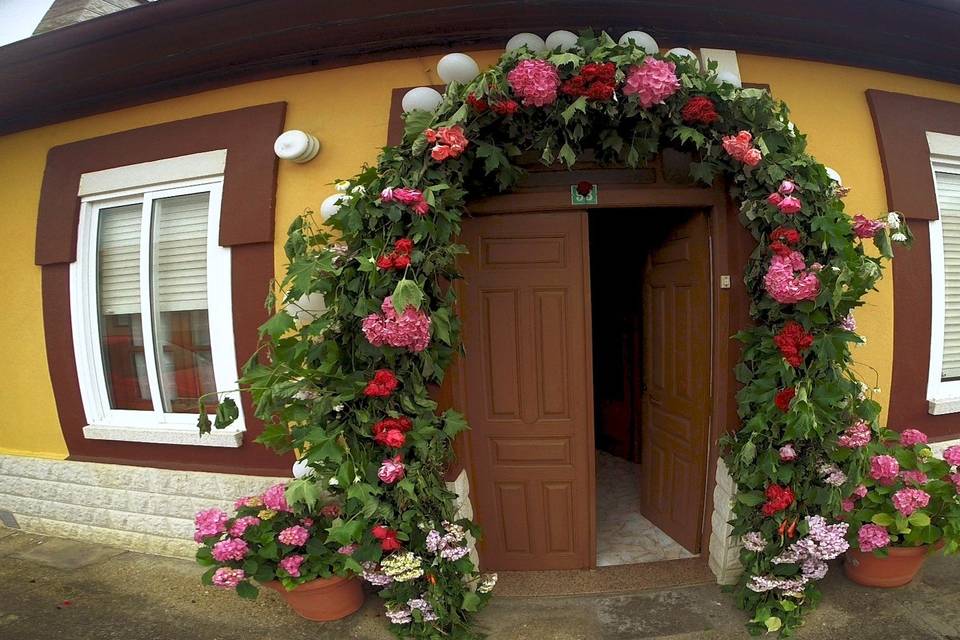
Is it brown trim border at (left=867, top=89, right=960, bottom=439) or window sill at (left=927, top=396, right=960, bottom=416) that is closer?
brown trim border at (left=867, top=89, right=960, bottom=439)

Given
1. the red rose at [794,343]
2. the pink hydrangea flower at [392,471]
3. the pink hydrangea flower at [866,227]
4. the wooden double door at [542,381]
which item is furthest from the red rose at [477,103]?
the pink hydrangea flower at [866,227]

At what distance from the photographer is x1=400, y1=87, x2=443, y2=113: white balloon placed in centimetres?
267

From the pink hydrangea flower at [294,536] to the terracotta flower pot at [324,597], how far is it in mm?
241

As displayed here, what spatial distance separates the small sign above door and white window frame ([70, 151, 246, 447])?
2.24 m

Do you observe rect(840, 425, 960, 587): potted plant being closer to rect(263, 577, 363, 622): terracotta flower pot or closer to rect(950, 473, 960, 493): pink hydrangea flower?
rect(950, 473, 960, 493): pink hydrangea flower

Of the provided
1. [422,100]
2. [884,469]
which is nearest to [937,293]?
[884,469]

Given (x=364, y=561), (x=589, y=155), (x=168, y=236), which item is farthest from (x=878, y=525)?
(x=168, y=236)

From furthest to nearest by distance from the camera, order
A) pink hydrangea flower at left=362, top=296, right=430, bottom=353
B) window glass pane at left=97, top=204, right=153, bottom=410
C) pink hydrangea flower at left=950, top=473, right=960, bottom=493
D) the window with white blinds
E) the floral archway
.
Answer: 1. window glass pane at left=97, top=204, right=153, bottom=410
2. the window with white blinds
3. pink hydrangea flower at left=950, top=473, right=960, bottom=493
4. the floral archway
5. pink hydrangea flower at left=362, top=296, right=430, bottom=353

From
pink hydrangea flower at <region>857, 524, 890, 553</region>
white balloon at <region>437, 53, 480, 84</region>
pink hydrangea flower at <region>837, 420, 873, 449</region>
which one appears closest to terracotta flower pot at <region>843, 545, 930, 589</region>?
pink hydrangea flower at <region>857, 524, 890, 553</region>

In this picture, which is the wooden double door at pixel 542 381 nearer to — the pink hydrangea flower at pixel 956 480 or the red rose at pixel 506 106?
the red rose at pixel 506 106

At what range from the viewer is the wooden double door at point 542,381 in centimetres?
291

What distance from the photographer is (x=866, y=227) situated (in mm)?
2512

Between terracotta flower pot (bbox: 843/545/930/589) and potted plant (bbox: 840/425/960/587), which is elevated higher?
potted plant (bbox: 840/425/960/587)

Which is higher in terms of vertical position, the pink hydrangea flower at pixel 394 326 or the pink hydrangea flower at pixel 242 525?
the pink hydrangea flower at pixel 394 326
